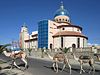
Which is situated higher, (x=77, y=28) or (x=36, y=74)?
(x=77, y=28)

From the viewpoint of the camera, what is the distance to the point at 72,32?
238 feet

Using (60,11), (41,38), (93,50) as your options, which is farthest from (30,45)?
(93,50)

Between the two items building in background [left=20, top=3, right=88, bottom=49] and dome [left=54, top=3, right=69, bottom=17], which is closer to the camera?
building in background [left=20, top=3, right=88, bottom=49]

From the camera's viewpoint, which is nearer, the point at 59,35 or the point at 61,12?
the point at 59,35

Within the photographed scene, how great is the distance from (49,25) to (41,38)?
5.70m

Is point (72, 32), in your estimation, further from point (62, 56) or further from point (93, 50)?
point (62, 56)

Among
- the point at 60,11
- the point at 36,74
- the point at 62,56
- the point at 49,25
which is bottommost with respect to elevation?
the point at 36,74

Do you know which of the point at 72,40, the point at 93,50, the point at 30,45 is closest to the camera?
the point at 93,50

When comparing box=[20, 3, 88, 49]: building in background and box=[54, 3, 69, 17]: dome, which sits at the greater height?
box=[54, 3, 69, 17]: dome

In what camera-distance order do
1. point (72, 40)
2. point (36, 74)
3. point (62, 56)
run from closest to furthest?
point (36, 74) < point (62, 56) < point (72, 40)

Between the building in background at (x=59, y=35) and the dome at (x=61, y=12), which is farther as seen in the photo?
the dome at (x=61, y=12)

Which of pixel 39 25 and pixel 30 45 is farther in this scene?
pixel 30 45

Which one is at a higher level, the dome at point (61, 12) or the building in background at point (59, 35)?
the dome at point (61, 12)

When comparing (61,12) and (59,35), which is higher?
(61,12)
